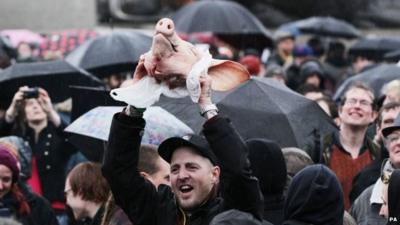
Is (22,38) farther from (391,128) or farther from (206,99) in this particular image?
(206,99)

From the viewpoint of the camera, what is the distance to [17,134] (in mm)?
10914

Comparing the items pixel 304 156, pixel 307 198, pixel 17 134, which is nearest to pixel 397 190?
pixel 307 198

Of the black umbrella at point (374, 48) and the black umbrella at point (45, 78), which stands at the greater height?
the black umbrella at point (45, 78)

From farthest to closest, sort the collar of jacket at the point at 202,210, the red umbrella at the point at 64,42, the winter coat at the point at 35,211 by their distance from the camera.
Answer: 1. the red umbrella at the point at 64,42
2. the winter coat at the point at 35,211
3. the collar of jacket at the point at 202,210

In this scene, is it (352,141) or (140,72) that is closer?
(140,72)

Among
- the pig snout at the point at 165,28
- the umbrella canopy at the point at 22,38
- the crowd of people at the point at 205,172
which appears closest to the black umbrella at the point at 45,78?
the crowd of people at the point at 205,172

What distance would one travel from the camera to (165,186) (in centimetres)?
692

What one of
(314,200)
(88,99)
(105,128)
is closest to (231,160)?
(314,200)

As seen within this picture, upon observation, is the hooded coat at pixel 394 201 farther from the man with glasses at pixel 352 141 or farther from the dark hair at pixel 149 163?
the man with glasses at pixel 352 141

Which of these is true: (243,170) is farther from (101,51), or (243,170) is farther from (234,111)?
(101,51)

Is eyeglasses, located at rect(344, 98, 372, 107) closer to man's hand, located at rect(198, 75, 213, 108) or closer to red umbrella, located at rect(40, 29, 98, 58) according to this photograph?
man's hand, located at rect(198, 75, 213, 108)

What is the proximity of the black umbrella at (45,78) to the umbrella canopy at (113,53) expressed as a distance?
5.02ft

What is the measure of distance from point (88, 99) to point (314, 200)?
135 inches

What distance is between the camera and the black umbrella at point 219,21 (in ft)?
52.5
